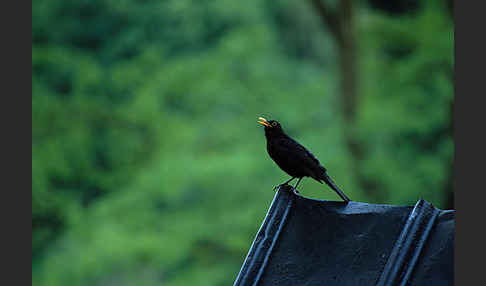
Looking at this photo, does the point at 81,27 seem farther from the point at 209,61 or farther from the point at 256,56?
the point at 256,56

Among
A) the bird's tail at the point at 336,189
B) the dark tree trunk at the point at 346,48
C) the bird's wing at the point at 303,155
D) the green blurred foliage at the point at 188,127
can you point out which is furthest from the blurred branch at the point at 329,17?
the bird's tail at the point at 336,189

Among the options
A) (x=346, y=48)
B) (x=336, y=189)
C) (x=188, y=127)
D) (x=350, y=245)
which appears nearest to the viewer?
(x=350, y=245)

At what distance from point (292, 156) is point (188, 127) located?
5615 millimetres

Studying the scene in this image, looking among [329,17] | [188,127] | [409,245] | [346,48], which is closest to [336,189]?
[409,245]

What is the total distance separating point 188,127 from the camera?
8.69 meters

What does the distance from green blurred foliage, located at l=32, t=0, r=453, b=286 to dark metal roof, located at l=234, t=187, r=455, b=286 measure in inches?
227

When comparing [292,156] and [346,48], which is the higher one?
[346,48]

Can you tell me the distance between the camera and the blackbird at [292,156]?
3.04m

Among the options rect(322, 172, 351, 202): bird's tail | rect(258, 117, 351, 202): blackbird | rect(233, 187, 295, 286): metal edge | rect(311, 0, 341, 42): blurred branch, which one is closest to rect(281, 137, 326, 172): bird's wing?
rect(258, 117, 351, 202): blackbird

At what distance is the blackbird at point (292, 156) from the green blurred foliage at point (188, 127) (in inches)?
173

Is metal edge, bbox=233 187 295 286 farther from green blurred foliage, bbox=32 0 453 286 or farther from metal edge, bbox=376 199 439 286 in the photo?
green blurred foliage, bbox=32 0 453 286

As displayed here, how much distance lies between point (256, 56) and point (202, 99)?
1.19 metres

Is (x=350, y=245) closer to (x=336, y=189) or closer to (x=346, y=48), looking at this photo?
(x=336, y=189)

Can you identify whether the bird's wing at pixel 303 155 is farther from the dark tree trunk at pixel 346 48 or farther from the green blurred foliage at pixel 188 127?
the dark tree trunk at pixel 346 48
